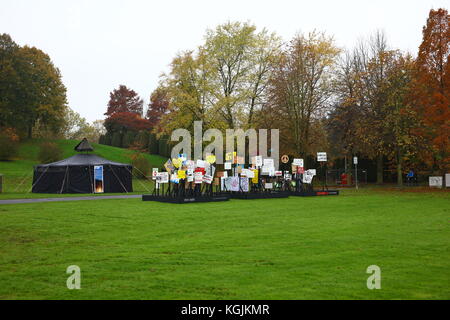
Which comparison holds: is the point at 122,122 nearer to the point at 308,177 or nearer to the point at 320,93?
the point at 320,93

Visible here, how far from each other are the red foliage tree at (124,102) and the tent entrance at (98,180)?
56.9 metres

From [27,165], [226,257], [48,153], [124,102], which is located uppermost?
[124,102]

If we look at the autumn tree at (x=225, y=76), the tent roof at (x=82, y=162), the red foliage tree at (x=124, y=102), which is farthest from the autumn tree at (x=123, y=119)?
the tent roof at (x=82, y=162)

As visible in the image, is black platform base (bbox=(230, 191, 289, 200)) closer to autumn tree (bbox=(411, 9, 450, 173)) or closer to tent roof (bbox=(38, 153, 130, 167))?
tent roof (bbox=(38, 153, 130, 167))

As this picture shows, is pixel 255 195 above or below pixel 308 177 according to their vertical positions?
below

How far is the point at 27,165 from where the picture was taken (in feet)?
150

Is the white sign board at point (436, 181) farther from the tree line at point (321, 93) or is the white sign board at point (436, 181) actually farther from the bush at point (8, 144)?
the bush at point (8, 144)

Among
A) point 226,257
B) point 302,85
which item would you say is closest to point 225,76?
point 302,85

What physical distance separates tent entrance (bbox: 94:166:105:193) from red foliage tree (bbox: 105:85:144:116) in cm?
5688

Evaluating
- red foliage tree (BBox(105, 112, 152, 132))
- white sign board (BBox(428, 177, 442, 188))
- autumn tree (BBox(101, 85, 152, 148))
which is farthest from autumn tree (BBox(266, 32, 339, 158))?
red foliage tree (BBox(105, 112, 152, 132))

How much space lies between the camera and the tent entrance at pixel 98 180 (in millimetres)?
30812

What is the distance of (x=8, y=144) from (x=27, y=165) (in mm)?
2772
